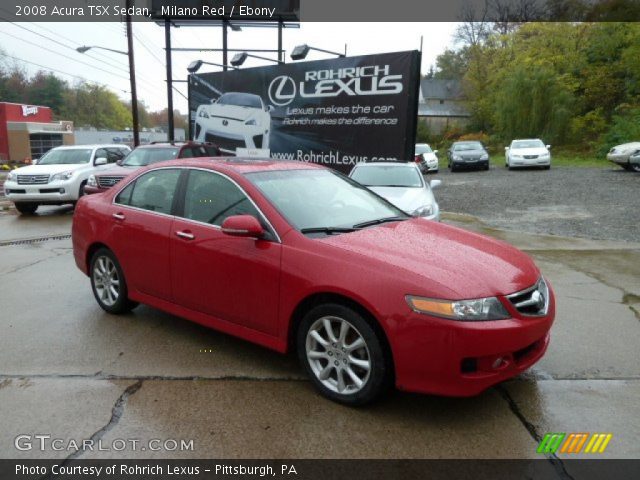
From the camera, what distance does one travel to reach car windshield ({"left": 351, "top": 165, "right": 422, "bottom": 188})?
914 centimetres

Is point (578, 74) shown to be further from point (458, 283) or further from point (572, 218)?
point (458, 283)

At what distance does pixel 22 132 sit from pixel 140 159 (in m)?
43.0

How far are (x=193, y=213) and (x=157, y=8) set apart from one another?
59.8 feet

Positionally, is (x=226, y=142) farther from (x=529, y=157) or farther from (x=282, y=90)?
(x=529, y=157)

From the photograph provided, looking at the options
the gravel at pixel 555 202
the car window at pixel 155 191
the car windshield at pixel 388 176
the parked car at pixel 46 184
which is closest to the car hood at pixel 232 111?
the parked car at pixel 46 184

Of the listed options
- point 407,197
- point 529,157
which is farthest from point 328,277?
point 529,157

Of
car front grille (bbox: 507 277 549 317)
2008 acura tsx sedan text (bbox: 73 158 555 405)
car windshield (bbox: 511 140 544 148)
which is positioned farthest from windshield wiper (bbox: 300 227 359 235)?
car windshield (bbox: 511 140 544 148)

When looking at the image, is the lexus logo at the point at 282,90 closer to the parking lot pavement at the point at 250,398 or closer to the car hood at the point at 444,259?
the parking lot pavement at the point at 250,398

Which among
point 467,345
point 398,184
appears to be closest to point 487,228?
point 398,184

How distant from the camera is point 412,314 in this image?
115 inches

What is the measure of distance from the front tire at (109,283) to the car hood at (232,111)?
446 inches

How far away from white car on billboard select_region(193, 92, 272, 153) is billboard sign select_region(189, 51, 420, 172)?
3 cm

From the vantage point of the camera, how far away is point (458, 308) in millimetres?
2908

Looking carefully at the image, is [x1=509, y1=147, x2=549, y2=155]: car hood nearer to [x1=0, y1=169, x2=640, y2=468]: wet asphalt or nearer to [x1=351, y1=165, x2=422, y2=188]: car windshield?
[x1=351, y1=165, x2=422, y2=188]: car windshield
